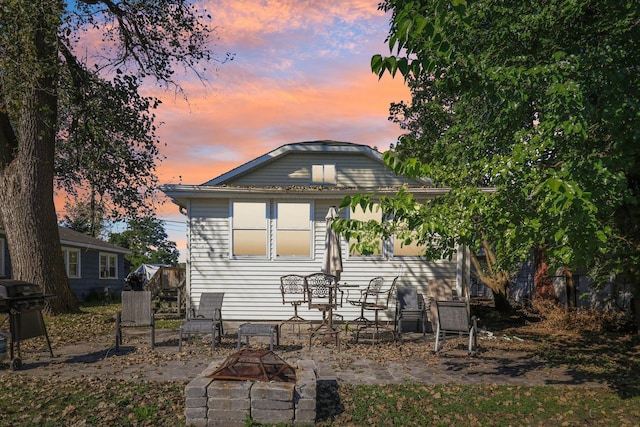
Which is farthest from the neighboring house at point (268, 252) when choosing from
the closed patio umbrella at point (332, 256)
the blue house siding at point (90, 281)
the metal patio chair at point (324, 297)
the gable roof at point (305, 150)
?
the blue house siding at point (90, 281)

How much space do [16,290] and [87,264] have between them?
1938cm

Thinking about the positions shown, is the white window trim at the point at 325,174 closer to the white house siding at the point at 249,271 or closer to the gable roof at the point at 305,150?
the gable roof at the point at 305,150

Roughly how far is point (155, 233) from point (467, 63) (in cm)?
5145

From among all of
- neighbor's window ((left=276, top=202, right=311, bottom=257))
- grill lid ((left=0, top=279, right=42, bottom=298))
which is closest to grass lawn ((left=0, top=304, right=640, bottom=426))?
grill lid ((left=0, top=279, right=42, bottom=298))

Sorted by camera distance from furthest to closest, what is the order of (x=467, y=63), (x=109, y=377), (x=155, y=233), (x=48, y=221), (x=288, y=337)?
(x=155, y=233), (x=48, y=221), (x=288, y=337), (x=109, y=377), (x=467, y=63)

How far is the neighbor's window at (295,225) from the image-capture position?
515 inches

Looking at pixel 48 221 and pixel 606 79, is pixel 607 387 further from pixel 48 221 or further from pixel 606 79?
pixel 48 221

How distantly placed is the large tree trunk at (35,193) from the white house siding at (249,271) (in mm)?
4668

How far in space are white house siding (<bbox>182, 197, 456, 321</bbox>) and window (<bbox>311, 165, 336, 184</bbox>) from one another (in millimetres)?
1722

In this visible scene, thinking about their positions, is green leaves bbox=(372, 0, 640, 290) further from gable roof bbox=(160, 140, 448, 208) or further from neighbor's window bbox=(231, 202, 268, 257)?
neighbor's window bbox=(231, 202, 268, 257)

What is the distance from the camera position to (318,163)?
14.7 metres

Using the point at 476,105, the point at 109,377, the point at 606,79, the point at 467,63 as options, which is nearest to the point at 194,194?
the point at 109,377

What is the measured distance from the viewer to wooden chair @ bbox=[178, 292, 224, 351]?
855 cm

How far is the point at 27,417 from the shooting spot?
5.27 m
